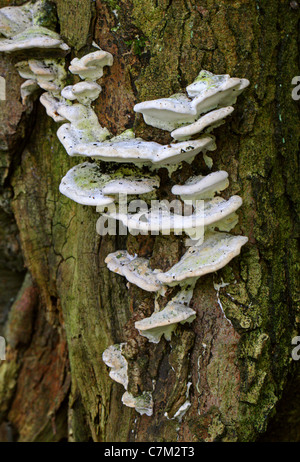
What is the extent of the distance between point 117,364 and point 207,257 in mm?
999

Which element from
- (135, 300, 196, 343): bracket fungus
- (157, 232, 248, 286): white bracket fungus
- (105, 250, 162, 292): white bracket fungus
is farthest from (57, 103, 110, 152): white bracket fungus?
(135, 300, 196, 343): bracket fungus

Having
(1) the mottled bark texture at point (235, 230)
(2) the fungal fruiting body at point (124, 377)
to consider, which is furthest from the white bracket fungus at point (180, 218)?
(2) the fungal fruiting body at point (124, 377)

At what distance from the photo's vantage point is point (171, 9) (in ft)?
6.84

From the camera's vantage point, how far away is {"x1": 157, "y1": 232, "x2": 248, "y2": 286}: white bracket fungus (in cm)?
192

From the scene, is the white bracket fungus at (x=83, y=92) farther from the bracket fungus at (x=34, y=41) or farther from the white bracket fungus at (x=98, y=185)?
the white bracket fungus at (x=98, y=185)

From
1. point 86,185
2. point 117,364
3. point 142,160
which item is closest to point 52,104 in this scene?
point 86,185

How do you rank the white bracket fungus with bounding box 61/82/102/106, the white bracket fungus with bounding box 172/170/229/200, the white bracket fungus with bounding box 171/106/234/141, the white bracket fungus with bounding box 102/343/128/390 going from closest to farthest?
1. the white bracket fungus with bounding box 171/106/234/141
2. the white bracket fungus with bounding box 172/170/229/200
3. the white bracket fungus with bounding box 61/82/102/106
4. the white bracket fungus with bounding box 102/343/128/390

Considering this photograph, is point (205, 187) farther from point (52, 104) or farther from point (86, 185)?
point (52, 104)

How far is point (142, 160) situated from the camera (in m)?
1.96

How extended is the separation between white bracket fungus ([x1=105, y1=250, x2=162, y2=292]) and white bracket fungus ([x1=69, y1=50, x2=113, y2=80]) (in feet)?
3.53

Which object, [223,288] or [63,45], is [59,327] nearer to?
[223,288]

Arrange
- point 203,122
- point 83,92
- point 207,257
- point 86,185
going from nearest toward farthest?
1. point 203,122
2. point 207,257
3. point 86,185
4. point 83,92

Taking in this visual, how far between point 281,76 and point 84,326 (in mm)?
2087

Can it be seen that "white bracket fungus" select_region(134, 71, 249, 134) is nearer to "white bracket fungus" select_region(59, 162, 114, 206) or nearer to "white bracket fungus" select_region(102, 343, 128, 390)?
"white bracket fungus" select_region(59, 162, 114, 206)
